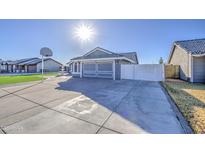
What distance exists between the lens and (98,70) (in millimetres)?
14828

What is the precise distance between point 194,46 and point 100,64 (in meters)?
10.2

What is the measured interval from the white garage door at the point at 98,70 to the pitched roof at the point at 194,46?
8206mm

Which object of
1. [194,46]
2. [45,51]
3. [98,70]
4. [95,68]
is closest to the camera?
[194,46]

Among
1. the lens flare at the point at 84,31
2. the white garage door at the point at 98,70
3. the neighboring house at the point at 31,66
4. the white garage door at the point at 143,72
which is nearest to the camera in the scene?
the lens flare at the point at 84,31

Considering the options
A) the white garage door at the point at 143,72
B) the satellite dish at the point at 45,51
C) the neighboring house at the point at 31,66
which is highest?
the satellite dish at the point at 45,51

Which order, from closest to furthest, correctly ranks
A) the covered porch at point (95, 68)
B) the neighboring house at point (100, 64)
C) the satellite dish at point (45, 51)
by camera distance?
1. the neighboring house at point (100, 64)
2. the covered porch at point (95, 68)
3. the satellite dish at point (45, 51)

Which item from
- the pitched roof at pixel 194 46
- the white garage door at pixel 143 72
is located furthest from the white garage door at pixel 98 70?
the pitched roof at pixel 194 46

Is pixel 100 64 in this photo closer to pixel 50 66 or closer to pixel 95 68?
pixel 95 68

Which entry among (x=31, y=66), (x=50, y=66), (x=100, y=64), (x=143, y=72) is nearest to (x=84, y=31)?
(x=100, y=64)

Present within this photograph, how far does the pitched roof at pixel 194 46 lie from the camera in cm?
1103

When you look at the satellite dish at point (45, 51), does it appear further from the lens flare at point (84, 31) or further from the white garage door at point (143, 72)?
the white garage door at point (143, 72)

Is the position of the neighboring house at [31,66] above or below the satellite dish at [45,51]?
below
